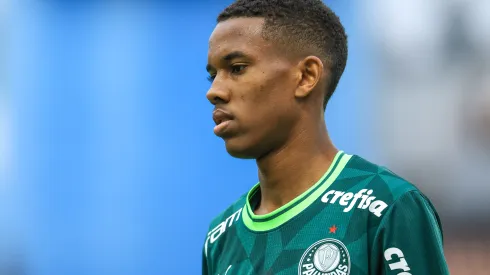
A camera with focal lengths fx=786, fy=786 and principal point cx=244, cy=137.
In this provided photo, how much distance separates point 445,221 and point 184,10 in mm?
1933

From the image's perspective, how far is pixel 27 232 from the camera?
4.39 m

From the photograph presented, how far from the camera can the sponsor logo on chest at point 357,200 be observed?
75.5 inches

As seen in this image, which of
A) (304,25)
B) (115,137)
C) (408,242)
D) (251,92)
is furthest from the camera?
(115,137)

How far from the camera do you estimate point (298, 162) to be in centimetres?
213

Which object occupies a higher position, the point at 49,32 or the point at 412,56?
the point at 49,32

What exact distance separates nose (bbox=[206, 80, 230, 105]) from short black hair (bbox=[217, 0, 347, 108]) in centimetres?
19

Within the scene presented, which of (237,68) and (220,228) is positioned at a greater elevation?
(237,68)

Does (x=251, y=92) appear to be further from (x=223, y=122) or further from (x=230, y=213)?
(x=230, y=213)

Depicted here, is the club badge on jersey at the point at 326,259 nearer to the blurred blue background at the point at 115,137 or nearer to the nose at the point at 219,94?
the nose at the point at 219,94

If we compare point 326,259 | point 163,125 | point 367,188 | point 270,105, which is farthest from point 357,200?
point 163,125

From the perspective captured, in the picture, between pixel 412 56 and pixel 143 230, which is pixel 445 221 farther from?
pixel 143 230

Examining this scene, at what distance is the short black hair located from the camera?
6.99 ft

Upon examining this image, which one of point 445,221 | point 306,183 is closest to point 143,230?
point 445,221

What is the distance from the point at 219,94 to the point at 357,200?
451mm
